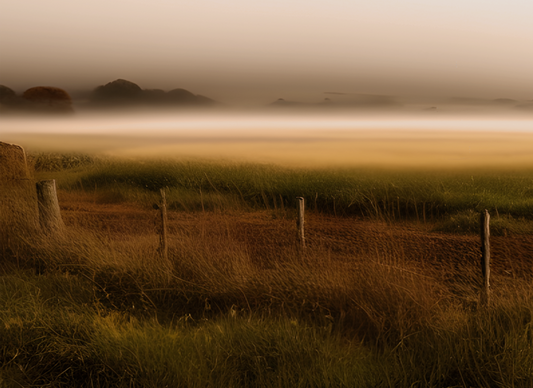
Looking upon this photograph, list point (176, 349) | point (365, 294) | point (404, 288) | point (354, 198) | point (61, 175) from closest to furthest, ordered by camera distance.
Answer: point (176, 349), point (404, 288), point (365, 294), point (354, 198), point (61, 175)

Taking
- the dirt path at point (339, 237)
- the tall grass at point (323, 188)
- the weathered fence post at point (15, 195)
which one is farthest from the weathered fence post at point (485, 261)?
the weathered fence post at point (15, 195)

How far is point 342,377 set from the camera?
406 centimetres

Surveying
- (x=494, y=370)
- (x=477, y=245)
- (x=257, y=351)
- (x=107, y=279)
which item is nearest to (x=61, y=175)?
(x=107, y=279)

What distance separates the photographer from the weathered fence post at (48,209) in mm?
7766

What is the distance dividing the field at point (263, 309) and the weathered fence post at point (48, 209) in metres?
0.21

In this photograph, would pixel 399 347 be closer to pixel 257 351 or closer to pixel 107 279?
pixel 257 351

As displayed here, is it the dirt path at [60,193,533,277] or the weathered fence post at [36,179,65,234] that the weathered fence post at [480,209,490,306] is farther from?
the weathered fence post at [36,179,65,234]

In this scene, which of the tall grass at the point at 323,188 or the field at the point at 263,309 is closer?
the field at the point at 263,309

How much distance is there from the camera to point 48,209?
7.80 meters

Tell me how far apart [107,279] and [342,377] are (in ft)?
11.3

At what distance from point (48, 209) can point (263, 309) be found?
4.10m

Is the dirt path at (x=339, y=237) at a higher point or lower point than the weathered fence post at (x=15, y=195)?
lower

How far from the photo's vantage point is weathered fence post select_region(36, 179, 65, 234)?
7.77 meters

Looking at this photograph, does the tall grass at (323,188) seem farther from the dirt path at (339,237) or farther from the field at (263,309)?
the field at (263,309)
